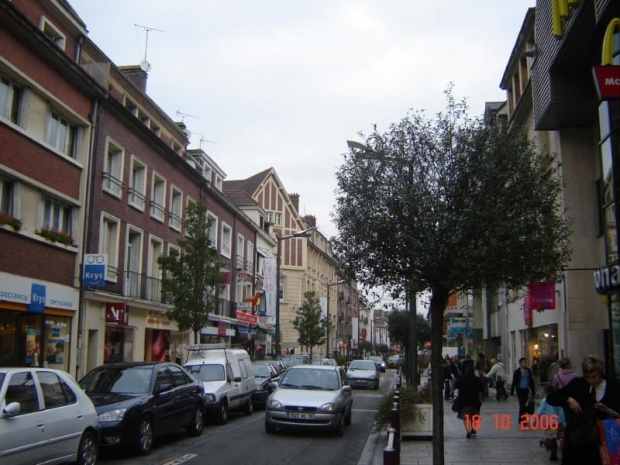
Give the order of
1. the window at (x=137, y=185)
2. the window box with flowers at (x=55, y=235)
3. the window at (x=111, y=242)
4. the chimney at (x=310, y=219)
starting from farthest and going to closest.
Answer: the chimney at (x=310, y=219)
the window at (x=137, y=185)
the window at (x=111, y=242)
the window box with flowers at (x=55, y=235)

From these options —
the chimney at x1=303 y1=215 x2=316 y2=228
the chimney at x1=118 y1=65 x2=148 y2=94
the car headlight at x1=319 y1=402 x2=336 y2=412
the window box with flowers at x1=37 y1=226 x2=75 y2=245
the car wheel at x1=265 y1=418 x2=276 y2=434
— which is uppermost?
the chimney at x1=303 y1=215 x2=316 y2=228

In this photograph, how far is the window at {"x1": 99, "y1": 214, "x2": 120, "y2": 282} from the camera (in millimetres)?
23859

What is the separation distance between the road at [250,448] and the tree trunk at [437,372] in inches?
142

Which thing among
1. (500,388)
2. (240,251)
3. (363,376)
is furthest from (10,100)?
(240,251)

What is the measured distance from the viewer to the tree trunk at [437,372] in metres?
8.65

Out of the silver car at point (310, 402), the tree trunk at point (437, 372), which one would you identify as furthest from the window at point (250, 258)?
the tree trunk at point (437, 372)

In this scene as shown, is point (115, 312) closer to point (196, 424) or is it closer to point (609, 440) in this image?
point (196, 424)

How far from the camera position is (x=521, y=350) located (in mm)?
26156

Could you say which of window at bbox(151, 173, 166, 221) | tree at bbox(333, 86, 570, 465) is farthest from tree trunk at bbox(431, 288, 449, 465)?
window at bbox(151, 173, 166, 221)

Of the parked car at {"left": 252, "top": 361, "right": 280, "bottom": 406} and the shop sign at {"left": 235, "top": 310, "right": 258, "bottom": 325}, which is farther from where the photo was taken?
the shop sign at {"left": 235, "top": 310, "right": 258, "bottom": 325}

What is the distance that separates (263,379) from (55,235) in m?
8.77

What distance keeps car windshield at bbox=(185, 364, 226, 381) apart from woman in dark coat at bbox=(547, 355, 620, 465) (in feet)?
40.4
